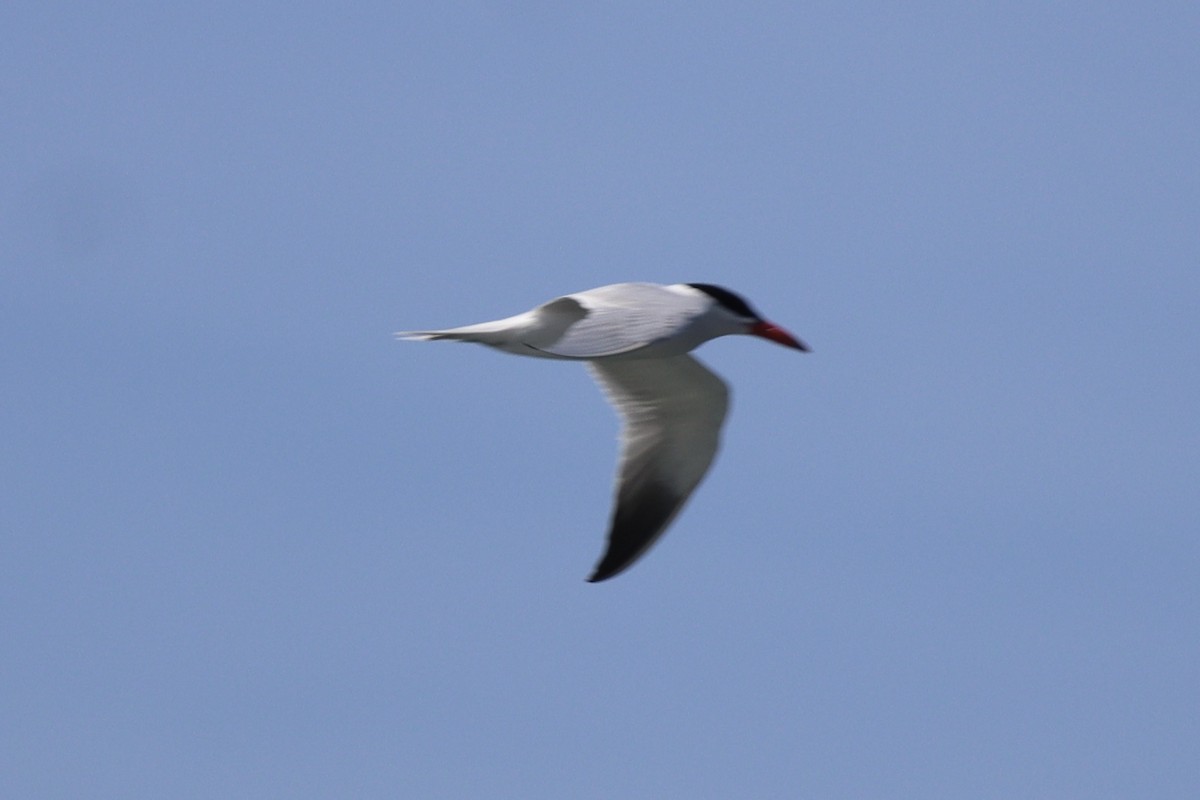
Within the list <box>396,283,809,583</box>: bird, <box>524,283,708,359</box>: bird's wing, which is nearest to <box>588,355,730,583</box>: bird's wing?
<box>396,283,809,583</box>: bird

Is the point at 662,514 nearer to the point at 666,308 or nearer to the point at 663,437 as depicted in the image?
the point at 663,437

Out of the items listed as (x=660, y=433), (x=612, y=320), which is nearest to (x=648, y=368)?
(x=660, y=433)

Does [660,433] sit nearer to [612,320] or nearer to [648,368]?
[648,368]

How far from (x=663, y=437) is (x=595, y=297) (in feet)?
9.83

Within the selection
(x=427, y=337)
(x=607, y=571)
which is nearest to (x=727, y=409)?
(x=607, y=571)

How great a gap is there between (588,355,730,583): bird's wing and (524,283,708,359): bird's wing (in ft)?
6.08

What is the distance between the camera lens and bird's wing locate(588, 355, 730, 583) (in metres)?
17.8

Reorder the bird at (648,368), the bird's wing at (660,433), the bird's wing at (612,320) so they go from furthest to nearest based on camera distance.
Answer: the bird's wing at (660,433)
the bird at (648,368)
the bird's wing at (612,320)

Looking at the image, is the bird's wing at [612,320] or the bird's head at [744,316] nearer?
the bird's wing at [612,320]

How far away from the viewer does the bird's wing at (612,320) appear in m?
14.2

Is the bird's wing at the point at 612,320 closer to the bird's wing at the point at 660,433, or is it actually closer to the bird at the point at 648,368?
the bird at the point at 648,368

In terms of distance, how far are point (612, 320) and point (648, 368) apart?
11.2ft

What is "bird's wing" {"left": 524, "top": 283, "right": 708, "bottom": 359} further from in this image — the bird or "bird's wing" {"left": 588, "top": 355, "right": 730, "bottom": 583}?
"bird's wing" {"left": 588, "top": 355, "right": 730, "bottom": 583}

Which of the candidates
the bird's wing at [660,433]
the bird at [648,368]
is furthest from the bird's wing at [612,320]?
the bird's wing at [660,433]
